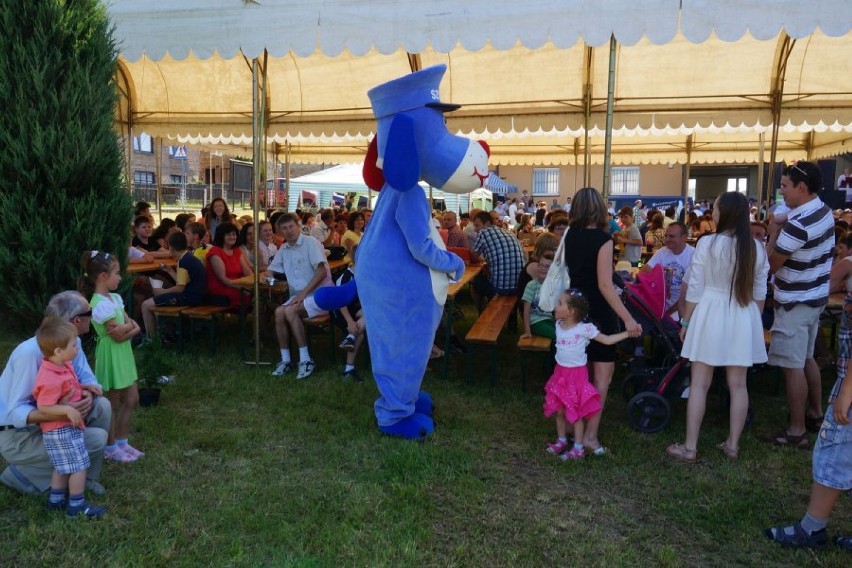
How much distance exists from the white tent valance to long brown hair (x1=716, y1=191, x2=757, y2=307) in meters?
1.45

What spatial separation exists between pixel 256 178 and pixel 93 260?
197 centimetres

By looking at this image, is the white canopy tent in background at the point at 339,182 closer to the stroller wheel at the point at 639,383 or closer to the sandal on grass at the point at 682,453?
the stroller wheel at the point at 639,383

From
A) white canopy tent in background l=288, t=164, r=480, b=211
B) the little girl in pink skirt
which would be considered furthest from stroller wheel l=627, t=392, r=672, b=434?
white canopy tent in background l=288, t=164, r=480, b=211

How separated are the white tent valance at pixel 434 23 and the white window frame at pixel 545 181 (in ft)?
90.6

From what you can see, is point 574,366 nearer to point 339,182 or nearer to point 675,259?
point 675,259

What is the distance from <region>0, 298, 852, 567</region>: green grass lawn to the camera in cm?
294

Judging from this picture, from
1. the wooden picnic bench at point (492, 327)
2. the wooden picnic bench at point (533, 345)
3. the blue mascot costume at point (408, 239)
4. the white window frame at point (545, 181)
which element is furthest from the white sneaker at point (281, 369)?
the white window frame at point (545, 181)

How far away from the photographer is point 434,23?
492 centimetres

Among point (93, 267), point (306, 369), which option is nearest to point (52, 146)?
point (93, 267)

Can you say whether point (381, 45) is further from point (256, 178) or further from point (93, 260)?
point (93, 260)

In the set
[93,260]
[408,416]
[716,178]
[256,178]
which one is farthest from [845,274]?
[716,178]

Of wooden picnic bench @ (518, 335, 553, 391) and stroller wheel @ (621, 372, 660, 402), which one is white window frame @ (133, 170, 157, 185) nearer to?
wooden picnic bench @ (518, 335, 553, 391)

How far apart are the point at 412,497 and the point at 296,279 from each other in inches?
118

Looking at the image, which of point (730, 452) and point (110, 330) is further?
point (730, 452)
